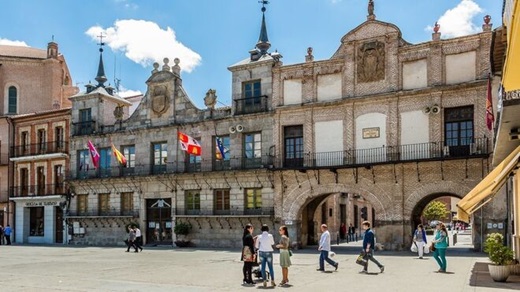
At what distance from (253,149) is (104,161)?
1233 centimetres

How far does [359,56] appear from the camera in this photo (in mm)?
29391

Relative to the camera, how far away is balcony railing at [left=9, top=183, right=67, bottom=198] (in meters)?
40.6

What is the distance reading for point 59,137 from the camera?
136 feet

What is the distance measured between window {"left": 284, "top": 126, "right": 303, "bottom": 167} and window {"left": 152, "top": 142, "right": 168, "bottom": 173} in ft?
28.9

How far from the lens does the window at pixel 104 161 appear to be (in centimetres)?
3809

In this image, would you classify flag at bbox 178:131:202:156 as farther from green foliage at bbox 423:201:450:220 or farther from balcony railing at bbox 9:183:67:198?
green foliage at bbox 423:201:450:220

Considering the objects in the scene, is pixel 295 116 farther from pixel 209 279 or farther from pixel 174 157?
→ pixel 209 279

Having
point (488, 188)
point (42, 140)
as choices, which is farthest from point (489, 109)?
point (42, 140)

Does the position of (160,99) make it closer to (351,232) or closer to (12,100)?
(351,232)

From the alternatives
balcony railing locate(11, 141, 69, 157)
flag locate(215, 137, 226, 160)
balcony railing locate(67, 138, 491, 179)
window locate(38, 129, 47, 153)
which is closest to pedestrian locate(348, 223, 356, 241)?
balcony railing locate(67, 138, 491, 179)

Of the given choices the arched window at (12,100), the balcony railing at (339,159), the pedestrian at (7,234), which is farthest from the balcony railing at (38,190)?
the arched window at (12,100)

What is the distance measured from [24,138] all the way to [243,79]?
20.6 metres

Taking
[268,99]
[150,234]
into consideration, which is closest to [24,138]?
[150,234]

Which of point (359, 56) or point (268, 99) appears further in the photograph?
point (268, 99)
